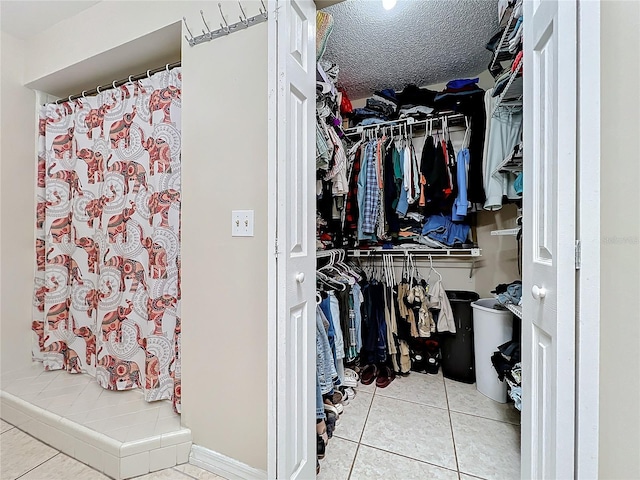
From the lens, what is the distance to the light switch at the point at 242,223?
3.90 ft

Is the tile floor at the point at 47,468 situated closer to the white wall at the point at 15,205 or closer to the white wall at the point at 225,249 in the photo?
the white wall at the point at 225,249

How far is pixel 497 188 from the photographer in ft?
5.71

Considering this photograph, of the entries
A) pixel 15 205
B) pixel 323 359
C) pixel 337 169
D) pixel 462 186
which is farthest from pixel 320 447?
pixel 15 205

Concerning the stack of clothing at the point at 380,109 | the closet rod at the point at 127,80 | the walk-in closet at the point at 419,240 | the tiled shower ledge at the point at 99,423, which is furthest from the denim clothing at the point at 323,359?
the stack of clothing at the point at 380,109

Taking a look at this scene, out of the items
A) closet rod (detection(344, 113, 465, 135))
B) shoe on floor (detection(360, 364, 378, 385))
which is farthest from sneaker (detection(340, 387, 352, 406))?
closet rod (detection(344, 113, 465, 135))

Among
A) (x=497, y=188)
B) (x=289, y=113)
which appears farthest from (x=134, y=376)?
(x=497, y=188)

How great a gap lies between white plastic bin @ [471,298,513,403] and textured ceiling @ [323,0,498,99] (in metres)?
1.85

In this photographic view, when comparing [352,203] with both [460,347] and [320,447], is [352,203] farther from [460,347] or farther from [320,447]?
[320,447]

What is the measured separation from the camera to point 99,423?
134 cm

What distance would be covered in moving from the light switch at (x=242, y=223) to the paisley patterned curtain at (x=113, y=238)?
462mm

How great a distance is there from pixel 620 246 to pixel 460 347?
1720mm

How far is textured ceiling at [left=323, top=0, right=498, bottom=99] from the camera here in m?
1.71

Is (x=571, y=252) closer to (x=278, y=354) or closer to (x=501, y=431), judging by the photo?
(x=278, y=354)

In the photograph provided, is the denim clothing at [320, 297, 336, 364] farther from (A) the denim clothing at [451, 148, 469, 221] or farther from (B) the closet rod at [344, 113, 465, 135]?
(B) the closet rod at [344, 113, 465, 135]
